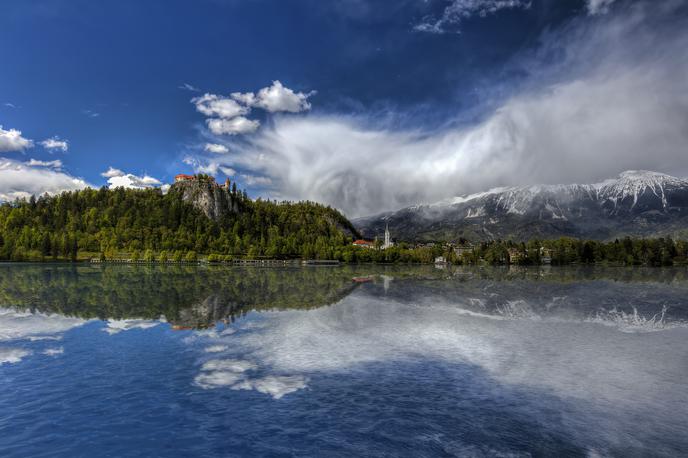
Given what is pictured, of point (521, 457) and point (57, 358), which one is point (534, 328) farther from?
point (57, 358)

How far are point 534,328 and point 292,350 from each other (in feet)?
89.7

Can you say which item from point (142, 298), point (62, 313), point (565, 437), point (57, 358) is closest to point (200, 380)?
point (57, 358)

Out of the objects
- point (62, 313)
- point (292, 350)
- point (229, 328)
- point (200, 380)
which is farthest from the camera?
point (62, 313)

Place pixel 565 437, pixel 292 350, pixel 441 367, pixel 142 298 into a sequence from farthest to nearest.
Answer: pixel 142 298
pixel 292 350
pixel 441 367
pixel 565 437

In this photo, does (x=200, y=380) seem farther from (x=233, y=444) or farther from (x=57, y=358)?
(x=57, y=358)

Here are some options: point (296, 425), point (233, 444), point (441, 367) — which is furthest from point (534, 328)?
point (233, 444)

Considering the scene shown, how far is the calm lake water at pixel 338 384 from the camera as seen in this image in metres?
19.1

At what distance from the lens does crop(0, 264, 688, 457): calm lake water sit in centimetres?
1906

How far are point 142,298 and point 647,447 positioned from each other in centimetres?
6645

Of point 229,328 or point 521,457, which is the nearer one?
point 521,457

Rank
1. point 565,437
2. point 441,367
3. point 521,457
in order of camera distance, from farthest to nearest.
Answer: point 441,367
point 565,437
point 521,457

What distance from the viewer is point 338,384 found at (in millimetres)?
26422

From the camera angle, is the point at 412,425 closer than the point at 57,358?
Yes

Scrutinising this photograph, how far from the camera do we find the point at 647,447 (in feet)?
61.8
